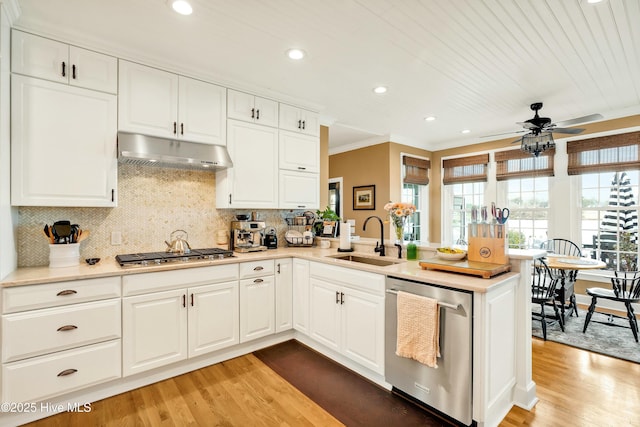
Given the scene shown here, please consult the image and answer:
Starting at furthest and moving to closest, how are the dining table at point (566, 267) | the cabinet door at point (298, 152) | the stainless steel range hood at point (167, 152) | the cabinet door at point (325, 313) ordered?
the cabinet door at point (298, 152) → the dining table at point (566, 267) → the cabinet door at point (325, 313) → the stainless steel range hood at point (167, 152)

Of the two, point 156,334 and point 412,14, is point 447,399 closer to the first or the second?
point 156,334

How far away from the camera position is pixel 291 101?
3648 millimetres

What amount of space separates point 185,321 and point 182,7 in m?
2.31

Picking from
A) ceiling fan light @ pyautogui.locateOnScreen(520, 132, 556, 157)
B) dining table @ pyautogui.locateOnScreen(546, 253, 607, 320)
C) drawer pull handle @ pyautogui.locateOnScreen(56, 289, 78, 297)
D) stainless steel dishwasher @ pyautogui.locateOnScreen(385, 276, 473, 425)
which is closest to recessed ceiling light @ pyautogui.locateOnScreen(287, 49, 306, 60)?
stainless steel dishwasher @ pyautogui.locateOnScreen(385, 276, 473, 425)

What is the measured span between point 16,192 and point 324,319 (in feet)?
8.28

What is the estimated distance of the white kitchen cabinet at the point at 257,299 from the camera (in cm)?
285

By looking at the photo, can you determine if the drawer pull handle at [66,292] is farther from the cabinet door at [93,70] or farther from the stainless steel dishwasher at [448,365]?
the stainless steel dishwasher at [448,365]

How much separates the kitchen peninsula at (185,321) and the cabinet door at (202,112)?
123cm

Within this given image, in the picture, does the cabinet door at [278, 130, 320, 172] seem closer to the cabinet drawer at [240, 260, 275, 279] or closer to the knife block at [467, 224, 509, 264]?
the cabinet drawer at [240, 260, 275, 279]

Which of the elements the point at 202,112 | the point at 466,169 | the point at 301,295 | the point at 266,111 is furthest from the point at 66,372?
the point at 466,169

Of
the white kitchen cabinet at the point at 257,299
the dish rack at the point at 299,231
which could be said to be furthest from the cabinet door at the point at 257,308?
the dish rack at the point at 299,231

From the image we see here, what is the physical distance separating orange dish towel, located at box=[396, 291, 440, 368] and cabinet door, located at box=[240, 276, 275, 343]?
54.6 inches

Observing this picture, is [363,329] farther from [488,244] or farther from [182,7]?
[182,7]

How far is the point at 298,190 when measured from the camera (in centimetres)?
375
